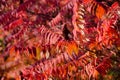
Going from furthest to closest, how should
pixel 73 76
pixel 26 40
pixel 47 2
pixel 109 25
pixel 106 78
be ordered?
pixel 26 40 < pixel 47 2 < pixel 106 78 < pixel 73 76 < pixel 109 25

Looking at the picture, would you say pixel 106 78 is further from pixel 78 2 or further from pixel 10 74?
pixel 10 74

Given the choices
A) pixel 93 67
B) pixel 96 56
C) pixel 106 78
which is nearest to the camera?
pixel 93 67

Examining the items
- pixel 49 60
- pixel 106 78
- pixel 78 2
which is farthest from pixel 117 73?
pixel 78 2

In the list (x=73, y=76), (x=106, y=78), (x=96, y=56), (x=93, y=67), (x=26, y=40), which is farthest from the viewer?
(x=26, y=40)

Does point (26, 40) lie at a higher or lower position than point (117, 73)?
higher

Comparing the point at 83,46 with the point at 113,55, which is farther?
the point at 113,55

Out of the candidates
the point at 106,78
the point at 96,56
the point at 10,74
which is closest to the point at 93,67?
the point at 96,56

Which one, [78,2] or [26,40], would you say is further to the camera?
[26,40]

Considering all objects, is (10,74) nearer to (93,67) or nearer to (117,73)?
(117,73)

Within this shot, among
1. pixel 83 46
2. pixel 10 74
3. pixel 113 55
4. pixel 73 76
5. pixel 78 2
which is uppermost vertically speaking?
pixel 78 2

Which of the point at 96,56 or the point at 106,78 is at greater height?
the point at 96,56
